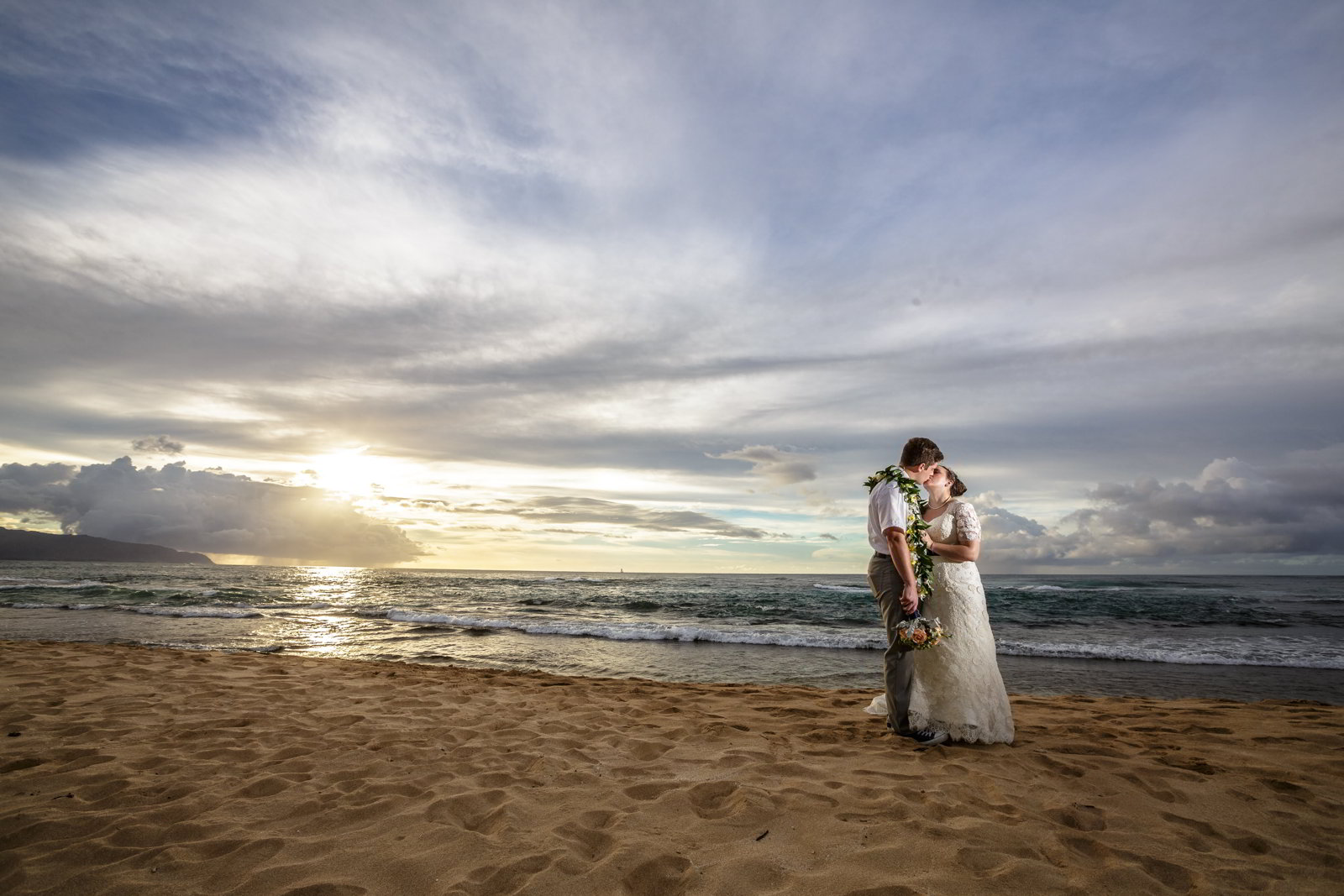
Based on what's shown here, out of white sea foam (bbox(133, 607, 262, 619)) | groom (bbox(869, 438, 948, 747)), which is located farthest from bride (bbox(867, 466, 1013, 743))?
white sea foam (bbox(133, 607, 262, 619))

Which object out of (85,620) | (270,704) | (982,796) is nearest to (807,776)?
(982,796)

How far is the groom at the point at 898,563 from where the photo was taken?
4.72 meters

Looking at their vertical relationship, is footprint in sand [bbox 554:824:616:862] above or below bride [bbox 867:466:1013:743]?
below

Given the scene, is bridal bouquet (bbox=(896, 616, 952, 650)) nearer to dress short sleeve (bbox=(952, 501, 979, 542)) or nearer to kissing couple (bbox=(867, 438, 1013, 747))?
kissing couple (bbox=(867, 438, 1013, 747))

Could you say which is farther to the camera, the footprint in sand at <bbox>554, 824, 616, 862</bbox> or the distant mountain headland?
the distant mountain headland

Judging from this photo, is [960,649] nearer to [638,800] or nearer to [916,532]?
[916,532]

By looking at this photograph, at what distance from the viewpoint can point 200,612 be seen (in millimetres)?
18609

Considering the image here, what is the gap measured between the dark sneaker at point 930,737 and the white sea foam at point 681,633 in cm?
805

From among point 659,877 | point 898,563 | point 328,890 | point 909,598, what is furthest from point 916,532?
point 328,890

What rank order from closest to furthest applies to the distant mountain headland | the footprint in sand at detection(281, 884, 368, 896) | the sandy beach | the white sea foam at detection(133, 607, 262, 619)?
the footprint in sand at detection(281, 884, 368, 896), the sandy beach, the white sea foam at detection(133, 607, 262, 619), the distant mountain headland

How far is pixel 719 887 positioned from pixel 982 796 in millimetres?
1981

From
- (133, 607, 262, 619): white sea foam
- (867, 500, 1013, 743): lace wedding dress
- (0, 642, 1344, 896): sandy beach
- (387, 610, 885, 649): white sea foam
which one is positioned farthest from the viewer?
(133, 607, 262, 619): white sea foam

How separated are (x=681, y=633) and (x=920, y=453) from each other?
10764 mm

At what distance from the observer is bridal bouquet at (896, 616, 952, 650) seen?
4758 mm
